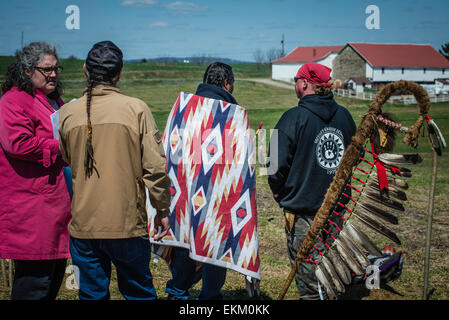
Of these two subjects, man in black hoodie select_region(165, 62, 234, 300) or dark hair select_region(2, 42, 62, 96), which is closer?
dark hair select_region(2, 42, 62, 96)

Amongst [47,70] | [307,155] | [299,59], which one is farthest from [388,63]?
[47,70]

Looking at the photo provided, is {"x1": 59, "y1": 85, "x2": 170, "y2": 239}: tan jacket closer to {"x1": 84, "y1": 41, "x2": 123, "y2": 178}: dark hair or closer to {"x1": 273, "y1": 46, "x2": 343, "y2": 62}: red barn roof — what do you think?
{"x1": 84, "y1": 41, "x2": 123, "y2": 178}: dark hair

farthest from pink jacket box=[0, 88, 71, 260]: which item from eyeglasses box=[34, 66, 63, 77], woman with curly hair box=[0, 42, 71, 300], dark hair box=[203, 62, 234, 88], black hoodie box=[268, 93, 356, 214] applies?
black hoodie box=[268, 93, 356, 214]

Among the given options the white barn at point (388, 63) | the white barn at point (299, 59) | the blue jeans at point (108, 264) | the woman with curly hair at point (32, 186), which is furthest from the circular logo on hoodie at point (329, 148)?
the white barn at point (299, 59)

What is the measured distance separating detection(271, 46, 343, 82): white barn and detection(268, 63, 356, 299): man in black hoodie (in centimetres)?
7867

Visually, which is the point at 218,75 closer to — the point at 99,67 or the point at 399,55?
the point at 99,67

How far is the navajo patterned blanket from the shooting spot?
11.3 feet

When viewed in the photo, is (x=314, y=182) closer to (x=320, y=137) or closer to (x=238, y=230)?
(x=320, y=137)

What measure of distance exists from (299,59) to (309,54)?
137 inches

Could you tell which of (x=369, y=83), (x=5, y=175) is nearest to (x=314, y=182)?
(x=5, y=175)

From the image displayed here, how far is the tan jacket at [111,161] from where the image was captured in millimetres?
2705

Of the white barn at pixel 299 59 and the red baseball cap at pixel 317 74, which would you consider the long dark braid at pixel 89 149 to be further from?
the white barn at pixel 299 59

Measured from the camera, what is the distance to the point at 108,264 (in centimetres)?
298
